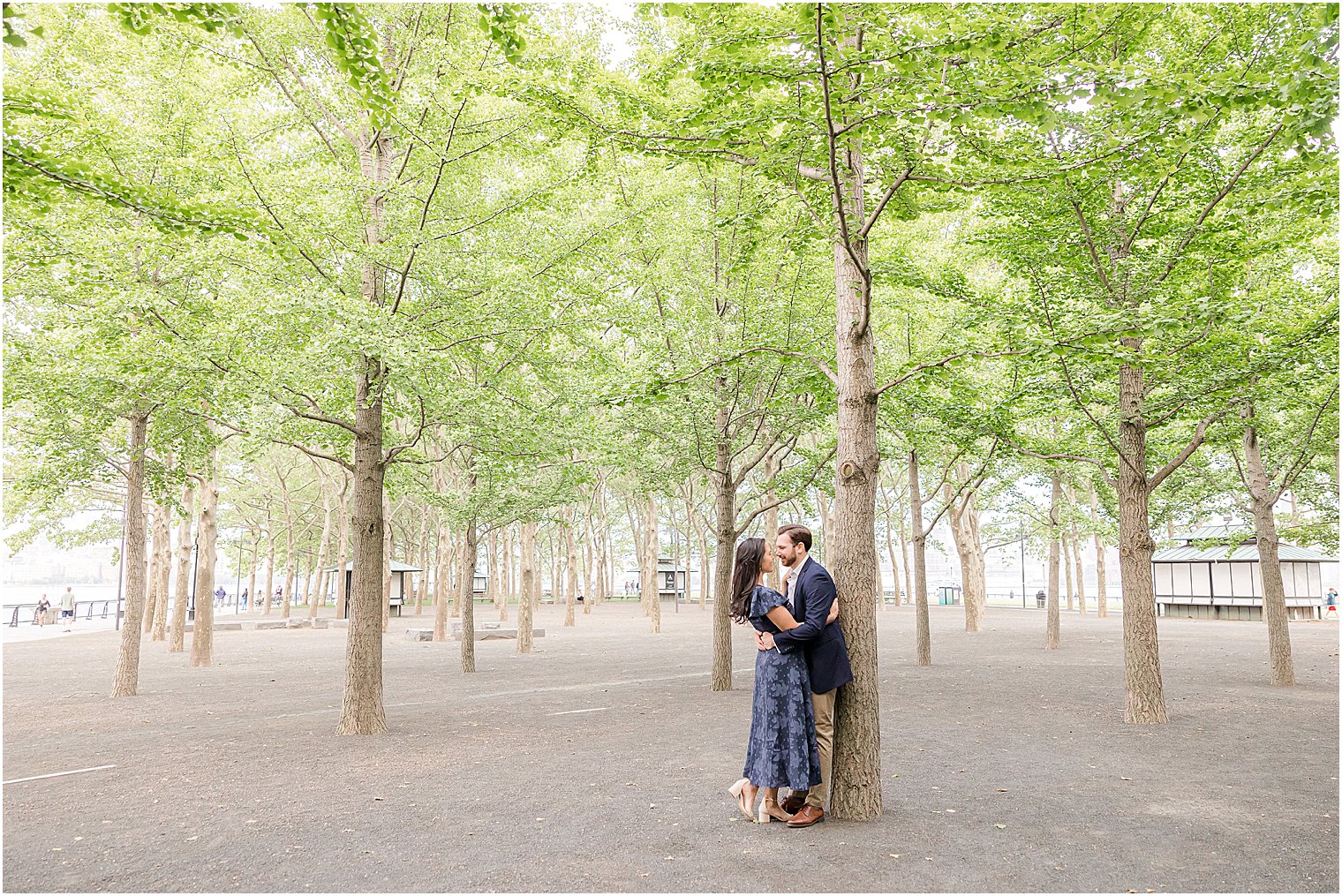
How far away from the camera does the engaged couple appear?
5379 mm

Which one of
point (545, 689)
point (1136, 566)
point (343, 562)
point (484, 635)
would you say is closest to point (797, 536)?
point (1136, 566)

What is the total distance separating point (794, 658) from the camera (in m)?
5.47

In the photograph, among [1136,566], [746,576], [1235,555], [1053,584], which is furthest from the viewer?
[1235,555]

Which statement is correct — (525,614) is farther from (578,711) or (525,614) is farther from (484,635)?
(578,711)

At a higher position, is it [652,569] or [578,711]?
[652,569]

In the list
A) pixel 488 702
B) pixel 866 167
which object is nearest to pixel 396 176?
pixel 866 167

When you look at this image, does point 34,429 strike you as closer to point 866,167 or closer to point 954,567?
point 866,167

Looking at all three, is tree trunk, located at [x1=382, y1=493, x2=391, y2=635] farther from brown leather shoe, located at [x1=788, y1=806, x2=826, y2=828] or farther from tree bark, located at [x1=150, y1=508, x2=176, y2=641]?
brown leather shoe, located at [x1=788, y1=806, x2=826, y2=828]

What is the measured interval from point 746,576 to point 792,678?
0.69 metres

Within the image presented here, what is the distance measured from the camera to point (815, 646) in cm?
556

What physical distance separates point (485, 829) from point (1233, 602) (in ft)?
117

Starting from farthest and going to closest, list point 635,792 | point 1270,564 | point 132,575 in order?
1. point 1270,564
2. point 132,575
3. point 635,792

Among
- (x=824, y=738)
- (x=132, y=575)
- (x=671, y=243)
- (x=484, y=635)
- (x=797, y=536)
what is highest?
(x=671, y=243)

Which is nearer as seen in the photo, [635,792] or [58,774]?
[635,792]
